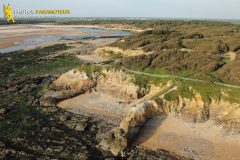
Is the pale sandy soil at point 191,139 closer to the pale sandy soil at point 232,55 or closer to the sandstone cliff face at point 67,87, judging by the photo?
the sandstone cliff face at point 67,87

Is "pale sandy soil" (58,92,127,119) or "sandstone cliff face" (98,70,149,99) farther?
"sandstone cliff face" (98,70,149,99)

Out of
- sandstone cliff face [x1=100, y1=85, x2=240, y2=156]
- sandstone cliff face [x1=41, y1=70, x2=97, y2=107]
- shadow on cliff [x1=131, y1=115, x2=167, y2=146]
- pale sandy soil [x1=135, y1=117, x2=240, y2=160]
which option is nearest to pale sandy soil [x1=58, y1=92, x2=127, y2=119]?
sandstone cliff face [x1=41, y1=70, x2=97, y2=107]

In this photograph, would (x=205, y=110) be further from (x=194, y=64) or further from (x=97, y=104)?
(x=97, y=104)

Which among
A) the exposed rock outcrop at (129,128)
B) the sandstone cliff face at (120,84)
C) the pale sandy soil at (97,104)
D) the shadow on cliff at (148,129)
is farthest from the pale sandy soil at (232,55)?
the shadow on cliff at (148,129)

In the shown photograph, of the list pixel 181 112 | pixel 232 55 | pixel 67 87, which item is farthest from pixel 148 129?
pixel 232 55

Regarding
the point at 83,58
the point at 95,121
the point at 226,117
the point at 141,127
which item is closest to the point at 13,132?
the point at 95,121

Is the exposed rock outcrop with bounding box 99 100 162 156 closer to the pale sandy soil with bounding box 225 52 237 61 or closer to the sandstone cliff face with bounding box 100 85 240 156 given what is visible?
the sandstone cliff face with bounding box 100 85 240 156

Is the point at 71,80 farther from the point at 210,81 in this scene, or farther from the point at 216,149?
the point at 216,149

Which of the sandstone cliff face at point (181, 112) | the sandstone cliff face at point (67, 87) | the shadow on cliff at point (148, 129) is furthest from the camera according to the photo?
the sandstone cliff face at point (67, 87)

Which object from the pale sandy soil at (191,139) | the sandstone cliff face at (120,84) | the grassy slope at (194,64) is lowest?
the pale sandy soil at (191,139)
